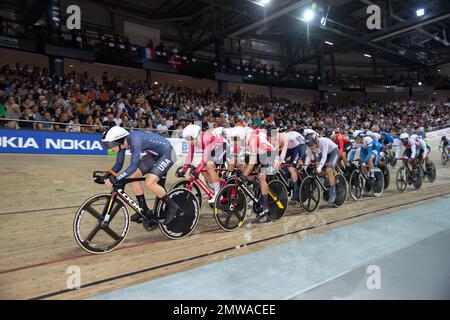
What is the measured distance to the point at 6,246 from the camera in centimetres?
345

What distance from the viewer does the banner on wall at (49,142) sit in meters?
7.82

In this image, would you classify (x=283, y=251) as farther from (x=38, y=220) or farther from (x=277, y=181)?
(x=38, y=220)

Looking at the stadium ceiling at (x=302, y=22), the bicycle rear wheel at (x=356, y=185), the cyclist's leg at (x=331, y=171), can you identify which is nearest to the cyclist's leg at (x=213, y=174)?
the cyclist's leg at (x=331, y=171)

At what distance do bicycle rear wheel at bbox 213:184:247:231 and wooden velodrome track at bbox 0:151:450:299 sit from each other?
0.13 m

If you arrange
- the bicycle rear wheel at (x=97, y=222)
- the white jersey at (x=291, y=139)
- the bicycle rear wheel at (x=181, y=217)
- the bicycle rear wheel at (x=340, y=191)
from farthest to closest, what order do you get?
the bicycle rear wheel at (x=340, y=191) < the white jersey at (x=291, y=139) < the bicycle rear wheel at (x=181, y=217) < the bicycle rear wheel at (x=97, y=222)

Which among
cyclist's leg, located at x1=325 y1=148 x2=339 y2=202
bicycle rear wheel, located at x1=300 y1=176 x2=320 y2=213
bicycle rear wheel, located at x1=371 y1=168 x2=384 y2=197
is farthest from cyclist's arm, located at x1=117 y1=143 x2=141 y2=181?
bicycle rear wheel, located at x1=371 y1=168 x2=384 y2=197

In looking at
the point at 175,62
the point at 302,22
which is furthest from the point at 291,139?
the point at 302,22

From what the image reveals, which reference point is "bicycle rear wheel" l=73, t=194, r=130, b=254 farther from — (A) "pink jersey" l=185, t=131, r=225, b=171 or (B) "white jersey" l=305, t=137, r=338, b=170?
(B) "white jersey" l=305, t=137, r=338, b=170

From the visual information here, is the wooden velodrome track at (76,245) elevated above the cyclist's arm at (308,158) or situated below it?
below

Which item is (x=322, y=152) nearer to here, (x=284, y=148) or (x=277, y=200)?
(x=284, y=148)

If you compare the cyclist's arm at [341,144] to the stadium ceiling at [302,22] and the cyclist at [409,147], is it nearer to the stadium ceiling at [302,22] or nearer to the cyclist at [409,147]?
the cyclist at [409,147]

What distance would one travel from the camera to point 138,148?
337cm

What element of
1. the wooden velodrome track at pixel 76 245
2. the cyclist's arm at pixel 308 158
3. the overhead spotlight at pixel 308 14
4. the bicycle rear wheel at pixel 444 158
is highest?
the overhead spotlight at pixel 308 14
